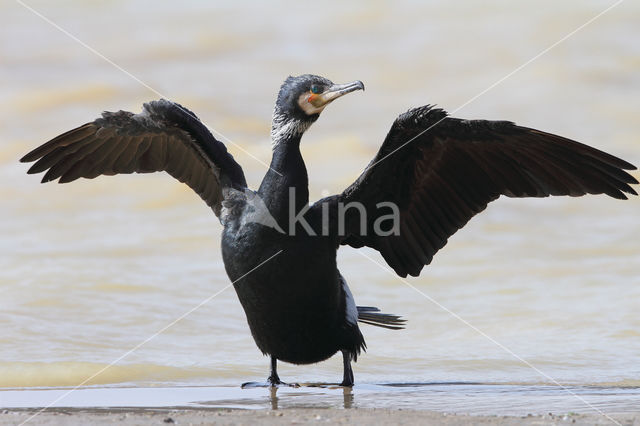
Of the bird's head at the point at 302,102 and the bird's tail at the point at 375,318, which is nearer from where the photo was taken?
the bird's head at the point at 302,102

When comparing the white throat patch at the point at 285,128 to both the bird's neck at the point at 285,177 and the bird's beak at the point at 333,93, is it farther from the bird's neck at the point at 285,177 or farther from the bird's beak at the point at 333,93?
the bird's beak at the point at 333,93

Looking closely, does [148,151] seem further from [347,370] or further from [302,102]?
[347,370]

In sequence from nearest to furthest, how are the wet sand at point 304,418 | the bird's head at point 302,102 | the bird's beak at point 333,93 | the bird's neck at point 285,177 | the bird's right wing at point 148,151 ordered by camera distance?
the wet sand at point 304,418, the bird's neck at point 285,177, the bird's beak at point 333,93, the bird's head at point 302,102, the bird's right wing at point 148,151

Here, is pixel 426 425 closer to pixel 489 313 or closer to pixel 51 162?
pixel 51 162

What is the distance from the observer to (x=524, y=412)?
639 centimetres

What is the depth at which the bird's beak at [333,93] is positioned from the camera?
7.29 m

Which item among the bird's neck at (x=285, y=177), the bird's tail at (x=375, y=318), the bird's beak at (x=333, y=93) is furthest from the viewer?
the bird's tail at (x=375, y=318)

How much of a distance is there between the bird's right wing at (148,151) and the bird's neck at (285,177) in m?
0.45

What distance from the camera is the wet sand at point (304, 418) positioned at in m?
5.76

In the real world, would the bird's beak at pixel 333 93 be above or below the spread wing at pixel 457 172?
above

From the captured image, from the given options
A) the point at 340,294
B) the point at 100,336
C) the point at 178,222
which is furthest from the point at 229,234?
the point at 178,222

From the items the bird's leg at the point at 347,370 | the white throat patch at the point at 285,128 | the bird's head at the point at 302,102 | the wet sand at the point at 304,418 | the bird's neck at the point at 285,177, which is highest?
the bird's head at the point at 302,102

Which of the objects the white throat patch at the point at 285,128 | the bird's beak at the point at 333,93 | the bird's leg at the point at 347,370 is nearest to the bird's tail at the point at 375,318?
the bird's leg at the point at 347,370

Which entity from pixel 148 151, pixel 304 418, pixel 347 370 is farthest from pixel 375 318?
pixel 304 418
